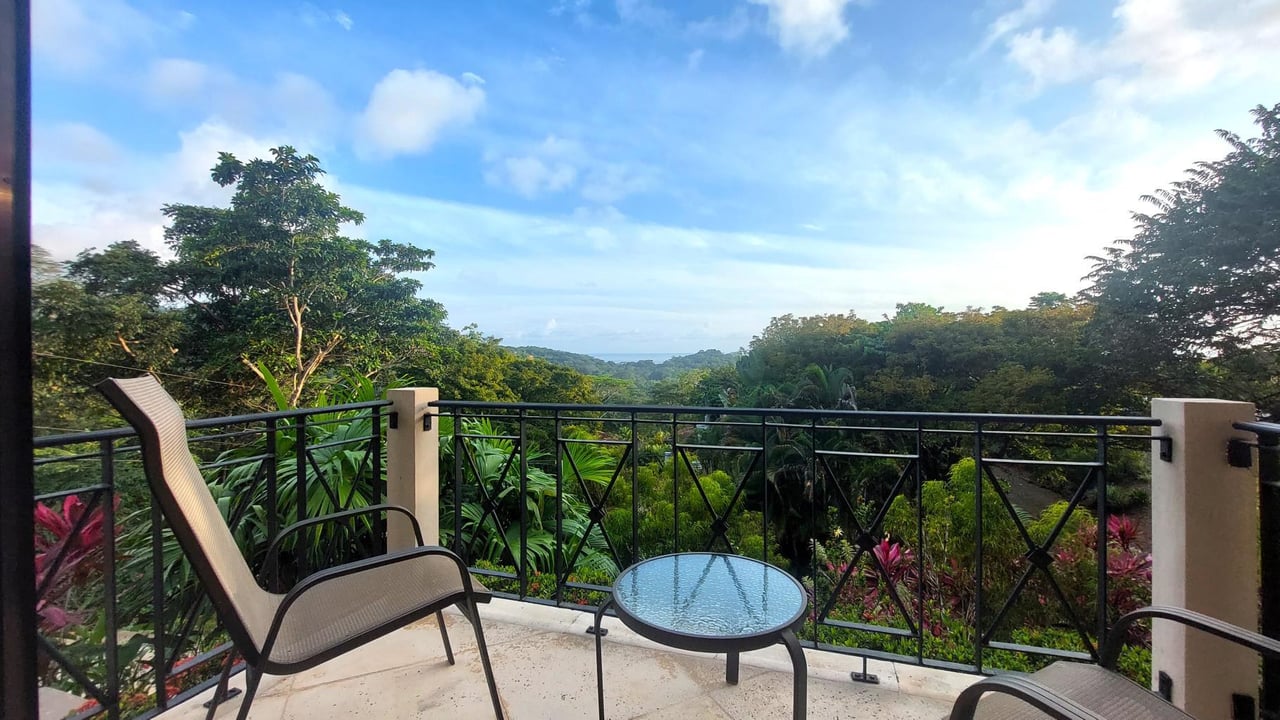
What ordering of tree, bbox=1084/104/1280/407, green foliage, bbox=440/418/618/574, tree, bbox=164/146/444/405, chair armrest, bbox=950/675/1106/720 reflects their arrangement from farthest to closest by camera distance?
tree, bbox=164/146/444/405 < tree, bbox=1084/104/1280/407 < green foliage, bbox=440/418/618/574 < chair armrest, bbox=950/675/1106/720

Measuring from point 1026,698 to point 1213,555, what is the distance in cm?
131

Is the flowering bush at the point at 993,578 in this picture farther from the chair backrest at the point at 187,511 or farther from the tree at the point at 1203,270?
→ the tree at the point at 1203,270

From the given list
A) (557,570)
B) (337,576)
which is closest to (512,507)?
(557,570)

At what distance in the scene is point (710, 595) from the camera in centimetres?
152

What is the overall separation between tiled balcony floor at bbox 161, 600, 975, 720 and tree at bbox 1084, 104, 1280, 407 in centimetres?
1260

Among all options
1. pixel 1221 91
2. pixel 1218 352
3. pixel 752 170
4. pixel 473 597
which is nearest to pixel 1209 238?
pixel 1218 352

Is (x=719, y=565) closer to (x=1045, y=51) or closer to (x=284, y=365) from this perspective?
(x=1045, y=51)

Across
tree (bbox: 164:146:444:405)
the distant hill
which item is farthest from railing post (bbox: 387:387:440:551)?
the distant hill

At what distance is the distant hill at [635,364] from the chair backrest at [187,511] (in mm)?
13451

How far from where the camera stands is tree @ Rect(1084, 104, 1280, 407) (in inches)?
356

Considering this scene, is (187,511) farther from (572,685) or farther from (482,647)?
(572,685)

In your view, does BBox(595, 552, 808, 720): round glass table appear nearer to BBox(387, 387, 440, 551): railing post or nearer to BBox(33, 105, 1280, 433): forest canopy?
BBox(387, 387, 440, 551): railing post

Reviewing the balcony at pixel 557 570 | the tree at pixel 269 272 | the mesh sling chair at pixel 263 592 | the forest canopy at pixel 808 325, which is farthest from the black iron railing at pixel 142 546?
the tree at pixel 269 272

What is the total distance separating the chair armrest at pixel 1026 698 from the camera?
0.84 meters
